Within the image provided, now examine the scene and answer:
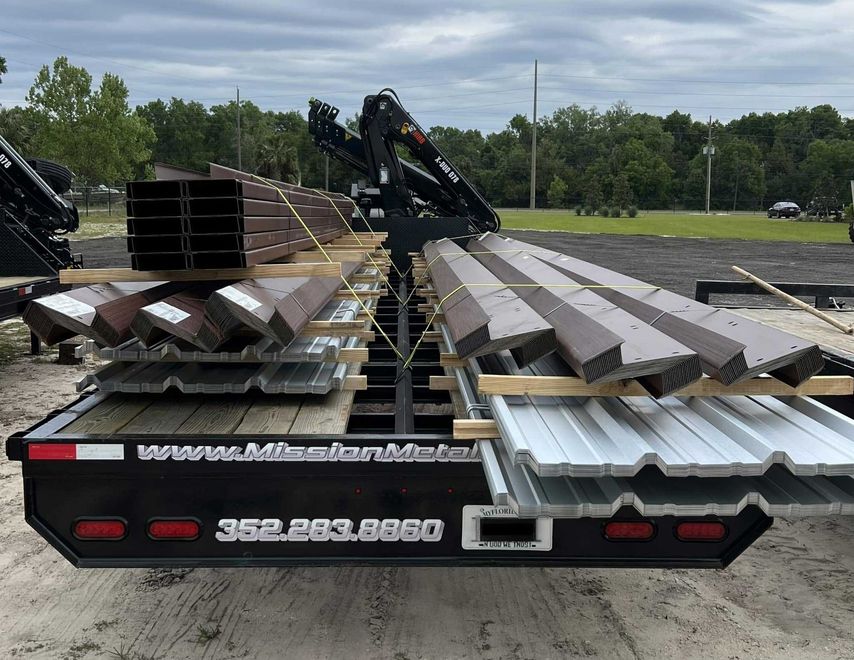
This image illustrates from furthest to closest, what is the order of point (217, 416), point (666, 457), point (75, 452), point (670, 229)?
point (670, 229), point (217, 416), point (75, 452), point (666, 457)

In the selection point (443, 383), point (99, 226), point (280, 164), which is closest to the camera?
point (443, 383)

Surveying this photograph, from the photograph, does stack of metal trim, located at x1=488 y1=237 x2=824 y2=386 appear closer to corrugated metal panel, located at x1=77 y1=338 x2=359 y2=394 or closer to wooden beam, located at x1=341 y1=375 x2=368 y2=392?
wooden beam, located at x1=341 y1=375 x2=368 y2=392

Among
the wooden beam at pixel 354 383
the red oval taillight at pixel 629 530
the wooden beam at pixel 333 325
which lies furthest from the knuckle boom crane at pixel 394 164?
the red oval taillight at pixel 629 530

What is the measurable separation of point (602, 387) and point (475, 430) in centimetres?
49

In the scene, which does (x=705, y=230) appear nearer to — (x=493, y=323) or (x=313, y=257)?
(x=313, y=257)

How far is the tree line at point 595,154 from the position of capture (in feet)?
250

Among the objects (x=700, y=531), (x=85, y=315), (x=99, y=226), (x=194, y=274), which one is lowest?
(x=700, y=531)

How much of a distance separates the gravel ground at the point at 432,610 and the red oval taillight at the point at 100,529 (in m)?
0.76

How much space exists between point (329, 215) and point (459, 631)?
18.4 feet

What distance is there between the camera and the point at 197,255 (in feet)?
11.1

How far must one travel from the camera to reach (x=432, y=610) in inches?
147

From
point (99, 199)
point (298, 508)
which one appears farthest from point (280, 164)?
point (298, 508)

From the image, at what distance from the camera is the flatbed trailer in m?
2.83

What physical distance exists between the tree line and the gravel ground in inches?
1937
